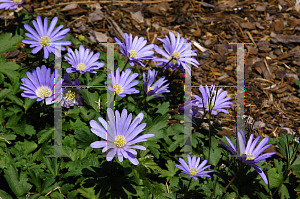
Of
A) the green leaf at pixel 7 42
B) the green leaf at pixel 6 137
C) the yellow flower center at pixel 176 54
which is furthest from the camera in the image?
the green leaf at pixel 7 42

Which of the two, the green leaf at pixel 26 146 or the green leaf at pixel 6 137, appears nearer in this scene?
the green leaf at pixel 6 137

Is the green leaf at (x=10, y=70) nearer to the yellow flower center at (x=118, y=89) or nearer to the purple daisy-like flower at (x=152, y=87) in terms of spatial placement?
the yellow flower center at (x=118, y=89)

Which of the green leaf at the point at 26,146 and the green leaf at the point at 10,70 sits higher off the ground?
the green leaf at the point at 10,70

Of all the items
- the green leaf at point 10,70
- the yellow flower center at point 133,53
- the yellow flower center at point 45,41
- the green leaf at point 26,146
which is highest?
the yellow flower center at point 45,41

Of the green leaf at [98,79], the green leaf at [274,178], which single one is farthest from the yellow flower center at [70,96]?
the green leaf at [274,178]

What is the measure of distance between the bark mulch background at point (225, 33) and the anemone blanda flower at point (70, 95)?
1.62 metres

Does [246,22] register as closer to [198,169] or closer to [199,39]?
[199,39]

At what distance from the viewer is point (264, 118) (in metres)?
4.34

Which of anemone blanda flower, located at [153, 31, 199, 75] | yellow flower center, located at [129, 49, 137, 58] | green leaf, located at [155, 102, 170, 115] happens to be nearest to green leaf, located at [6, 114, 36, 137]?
yellow flower center, located at [129, 49, 137, 58]

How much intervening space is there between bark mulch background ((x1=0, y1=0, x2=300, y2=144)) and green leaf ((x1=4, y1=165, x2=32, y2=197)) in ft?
7.61

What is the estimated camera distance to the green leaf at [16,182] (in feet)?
8.86

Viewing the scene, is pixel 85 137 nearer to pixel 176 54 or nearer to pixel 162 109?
pixel 162 109

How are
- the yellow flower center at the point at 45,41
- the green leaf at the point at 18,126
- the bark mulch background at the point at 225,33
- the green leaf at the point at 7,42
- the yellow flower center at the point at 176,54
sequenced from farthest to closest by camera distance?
the bark mulch background at the point at 225,33
the green leaf at the point at 7,42
the yellow flower center at the point at 176,54
the yellow flower center at the point at 45,41
the green leaf at the point at 18,126

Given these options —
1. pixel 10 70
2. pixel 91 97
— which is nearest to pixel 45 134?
pixel 91 97
